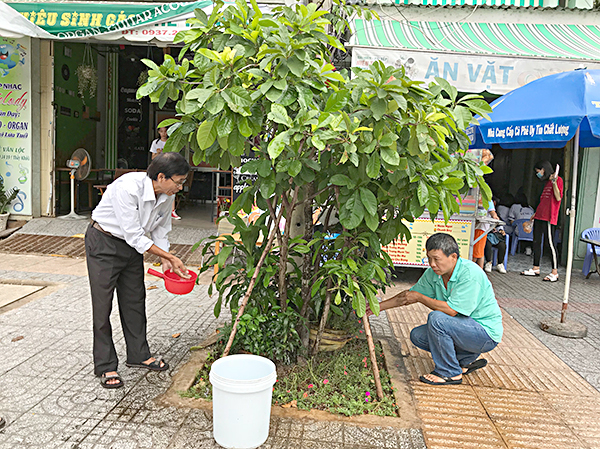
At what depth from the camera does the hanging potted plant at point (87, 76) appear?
419 inches

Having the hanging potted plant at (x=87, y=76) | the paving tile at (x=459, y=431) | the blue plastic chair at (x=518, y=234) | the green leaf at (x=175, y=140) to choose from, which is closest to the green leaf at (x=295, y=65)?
the green leaf at (x=175, y=140)

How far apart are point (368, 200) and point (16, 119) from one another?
831 centimetres

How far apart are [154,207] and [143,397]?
1382 mm

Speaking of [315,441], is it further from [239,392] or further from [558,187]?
[558,187]

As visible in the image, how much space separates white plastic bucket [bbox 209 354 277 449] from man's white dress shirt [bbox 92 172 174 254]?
115 cm

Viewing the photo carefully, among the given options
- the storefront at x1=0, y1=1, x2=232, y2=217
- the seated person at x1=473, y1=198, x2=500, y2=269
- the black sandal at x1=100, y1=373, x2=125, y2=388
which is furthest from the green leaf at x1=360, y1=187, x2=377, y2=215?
the storefront at x1=0, y1=1, x2=232, y2=217

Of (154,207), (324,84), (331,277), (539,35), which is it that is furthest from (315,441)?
(539,35)

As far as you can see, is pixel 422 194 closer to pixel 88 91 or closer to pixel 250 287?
pixel 250 287

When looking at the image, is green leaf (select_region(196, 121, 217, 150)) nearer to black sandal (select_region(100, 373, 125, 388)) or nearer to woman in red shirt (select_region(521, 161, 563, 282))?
black sandal (select_region(100, 373, 125, 388))

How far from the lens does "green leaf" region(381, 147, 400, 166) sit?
2.81m

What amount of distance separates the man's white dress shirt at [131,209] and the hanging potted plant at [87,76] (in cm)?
820

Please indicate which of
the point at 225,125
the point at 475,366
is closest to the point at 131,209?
the point at 225,125

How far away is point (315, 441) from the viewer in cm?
312

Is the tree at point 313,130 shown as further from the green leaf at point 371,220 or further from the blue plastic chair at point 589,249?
the blue plastic chair at point 589,249
